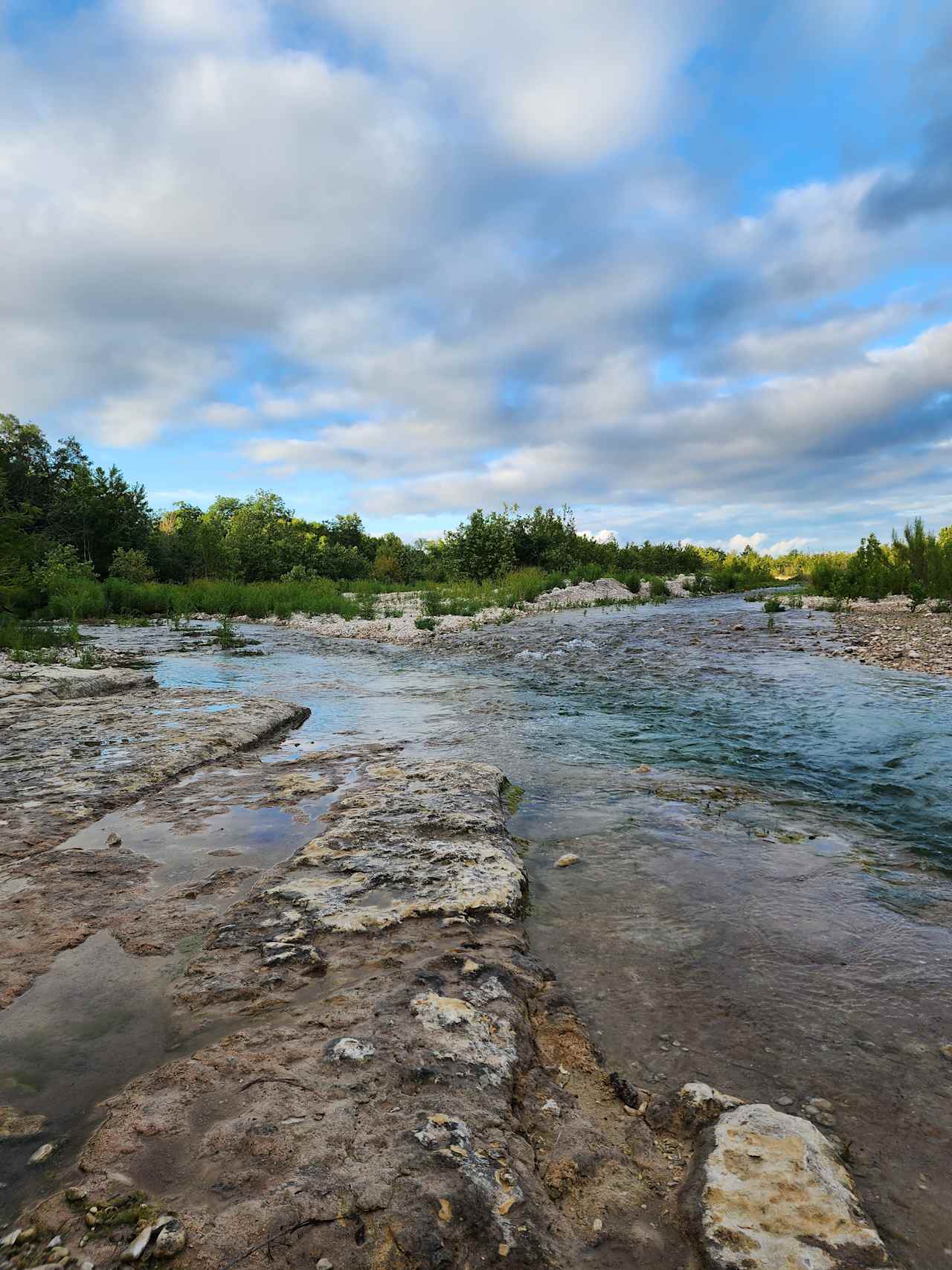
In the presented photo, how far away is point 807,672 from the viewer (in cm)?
872

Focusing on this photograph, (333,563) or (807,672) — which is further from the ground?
(333,563)

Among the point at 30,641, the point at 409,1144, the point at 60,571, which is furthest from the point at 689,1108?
the point at 60,571

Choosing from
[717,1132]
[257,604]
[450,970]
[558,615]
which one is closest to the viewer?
[717,1132]

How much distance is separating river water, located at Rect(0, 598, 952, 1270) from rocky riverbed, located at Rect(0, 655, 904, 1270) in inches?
6.9

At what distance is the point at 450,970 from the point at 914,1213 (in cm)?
141

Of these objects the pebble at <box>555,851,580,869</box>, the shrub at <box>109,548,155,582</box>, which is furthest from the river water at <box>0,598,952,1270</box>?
the shrub at <box>109,548,155,582</box>

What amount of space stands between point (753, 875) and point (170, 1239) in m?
2.83

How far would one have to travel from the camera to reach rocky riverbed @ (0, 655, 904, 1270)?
134 centimetres

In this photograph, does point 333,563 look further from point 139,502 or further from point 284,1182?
point 284,1182

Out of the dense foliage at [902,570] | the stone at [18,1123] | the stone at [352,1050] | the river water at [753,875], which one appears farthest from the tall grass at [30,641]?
the dense foliage at [902,570]

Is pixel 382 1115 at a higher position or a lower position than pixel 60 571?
lower

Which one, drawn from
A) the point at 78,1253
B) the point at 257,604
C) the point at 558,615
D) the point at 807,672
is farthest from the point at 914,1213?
the point at 257,604

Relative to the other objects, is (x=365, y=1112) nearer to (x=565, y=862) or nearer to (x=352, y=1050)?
(x=352, y=1050)

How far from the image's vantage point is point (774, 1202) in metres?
1.46
